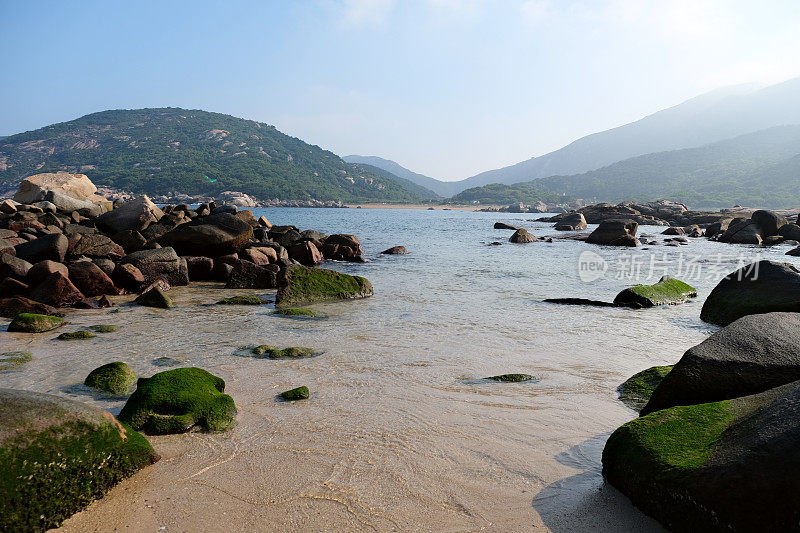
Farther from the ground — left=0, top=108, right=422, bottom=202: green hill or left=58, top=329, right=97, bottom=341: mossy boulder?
left=0, top=108, right=422, bottom=202: green hill

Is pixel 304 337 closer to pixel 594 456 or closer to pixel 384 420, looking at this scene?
pixel 384 420

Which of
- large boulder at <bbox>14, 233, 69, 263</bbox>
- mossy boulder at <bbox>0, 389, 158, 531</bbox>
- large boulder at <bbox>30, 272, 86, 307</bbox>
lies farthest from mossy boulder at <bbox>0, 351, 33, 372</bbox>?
large boulder at <bbox>14, 233, 69, 263</bbox>

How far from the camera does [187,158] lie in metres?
130

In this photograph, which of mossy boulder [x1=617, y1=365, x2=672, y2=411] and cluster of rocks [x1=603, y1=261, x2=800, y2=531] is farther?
mossy boulder [x1=617, y1=365, x2=672, y2=411]

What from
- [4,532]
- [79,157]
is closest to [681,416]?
[4,532]

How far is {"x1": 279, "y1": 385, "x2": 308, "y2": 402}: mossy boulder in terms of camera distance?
5.12 m

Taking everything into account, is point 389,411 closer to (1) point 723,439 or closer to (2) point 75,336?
(1) point 723,439

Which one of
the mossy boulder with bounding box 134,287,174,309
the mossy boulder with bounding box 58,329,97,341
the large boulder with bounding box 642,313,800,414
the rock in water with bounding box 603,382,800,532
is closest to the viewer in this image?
the rock in water with bounding box 603,382,800,532

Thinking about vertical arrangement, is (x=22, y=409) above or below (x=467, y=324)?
above

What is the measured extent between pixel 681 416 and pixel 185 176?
12492cm

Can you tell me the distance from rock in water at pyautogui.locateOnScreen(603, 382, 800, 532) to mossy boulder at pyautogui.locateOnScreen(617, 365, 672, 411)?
151cm

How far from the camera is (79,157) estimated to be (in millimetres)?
129250

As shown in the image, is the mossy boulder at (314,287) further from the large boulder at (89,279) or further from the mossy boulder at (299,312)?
the large boulder at (89,279)

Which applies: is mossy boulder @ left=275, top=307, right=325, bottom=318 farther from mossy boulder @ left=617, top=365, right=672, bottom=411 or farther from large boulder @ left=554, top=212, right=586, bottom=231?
large boulder @ left=554, top=212, right=586, bottom=231
